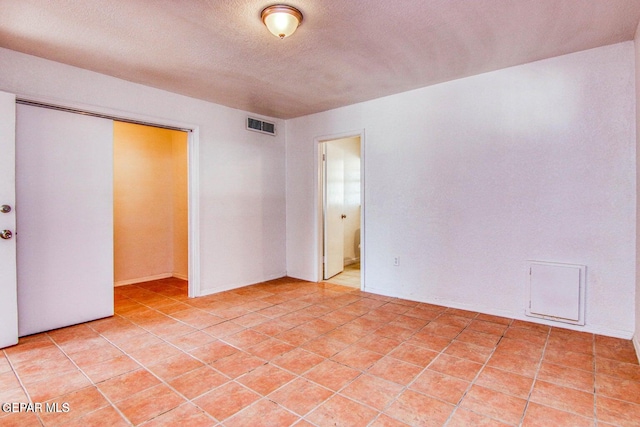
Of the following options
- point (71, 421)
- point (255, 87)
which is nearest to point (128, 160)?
point (255, 87)

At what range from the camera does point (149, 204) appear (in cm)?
493

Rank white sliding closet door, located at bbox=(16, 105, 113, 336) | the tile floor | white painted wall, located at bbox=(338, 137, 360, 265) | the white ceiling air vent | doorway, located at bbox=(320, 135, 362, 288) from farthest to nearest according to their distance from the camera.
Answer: white painted wall, located at bbox=(338, 137, 360, 265) < doorway, located at bbox=(320, 135, 362, 288) < the white ceiling air vent < white sliding closet door, located at bbox=(16, 105, 113, 336) < the tile floor

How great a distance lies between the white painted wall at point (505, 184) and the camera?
2701mm

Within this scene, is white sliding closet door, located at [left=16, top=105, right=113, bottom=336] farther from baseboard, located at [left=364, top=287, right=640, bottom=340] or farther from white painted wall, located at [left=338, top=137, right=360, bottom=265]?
white painted wall, located at [left=338, top=137, right=360, bottom=265]

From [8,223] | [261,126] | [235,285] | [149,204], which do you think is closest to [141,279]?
[149,204]

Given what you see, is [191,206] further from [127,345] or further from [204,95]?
[127,345]

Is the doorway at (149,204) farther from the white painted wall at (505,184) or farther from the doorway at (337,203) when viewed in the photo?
the white painted wall at (505,184)

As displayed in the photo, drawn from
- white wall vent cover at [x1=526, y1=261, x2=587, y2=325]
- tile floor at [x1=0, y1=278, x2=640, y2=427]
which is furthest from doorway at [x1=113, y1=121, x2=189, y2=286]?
white wall vent cover at [x1=526, y1=261, x2=587, y2=325]

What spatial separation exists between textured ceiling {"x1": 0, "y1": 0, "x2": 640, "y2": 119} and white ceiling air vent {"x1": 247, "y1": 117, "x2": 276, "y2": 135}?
1.05 meters

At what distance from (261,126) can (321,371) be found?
11.4 feet

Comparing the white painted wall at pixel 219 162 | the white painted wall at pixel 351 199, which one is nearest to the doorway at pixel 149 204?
the white painted wall at pixel 219 162

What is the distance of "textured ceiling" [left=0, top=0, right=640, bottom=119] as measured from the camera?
2127 millimetres

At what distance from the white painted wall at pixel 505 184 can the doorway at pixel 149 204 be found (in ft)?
8.98

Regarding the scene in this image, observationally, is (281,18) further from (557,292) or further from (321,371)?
(557,292)
